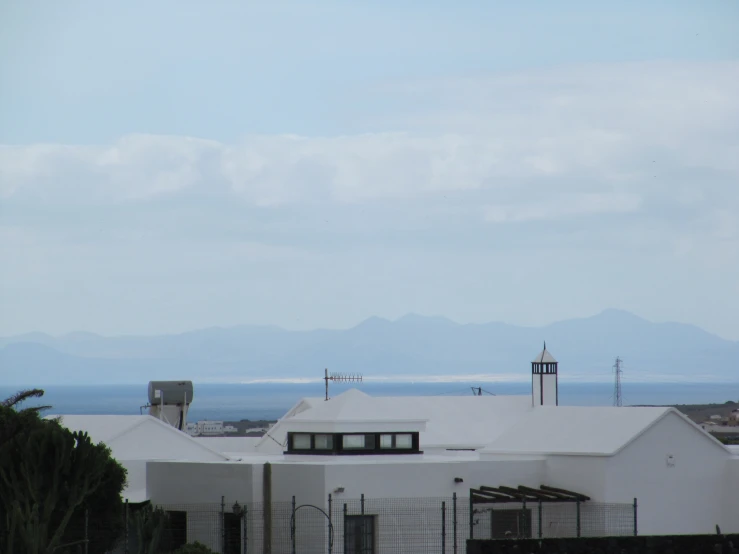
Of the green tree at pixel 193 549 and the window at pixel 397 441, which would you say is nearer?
the green tree at pixel 193 549

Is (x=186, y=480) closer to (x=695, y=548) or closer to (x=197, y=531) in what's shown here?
(x=197, y=531)

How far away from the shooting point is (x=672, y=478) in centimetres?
4066

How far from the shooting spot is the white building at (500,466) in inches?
1470

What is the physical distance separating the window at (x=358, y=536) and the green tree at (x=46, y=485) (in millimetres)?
6997

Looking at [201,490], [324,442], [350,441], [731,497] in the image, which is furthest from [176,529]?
[731,497]

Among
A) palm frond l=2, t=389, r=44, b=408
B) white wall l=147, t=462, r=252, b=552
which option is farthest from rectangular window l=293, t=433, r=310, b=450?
palm frond l=2, t=389, r=44, b=408

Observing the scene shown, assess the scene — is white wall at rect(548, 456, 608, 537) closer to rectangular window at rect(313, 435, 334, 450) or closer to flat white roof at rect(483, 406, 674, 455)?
flat white roof at rect(483, 406, 674, 455)

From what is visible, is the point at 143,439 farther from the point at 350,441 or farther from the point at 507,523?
the point at 507,523

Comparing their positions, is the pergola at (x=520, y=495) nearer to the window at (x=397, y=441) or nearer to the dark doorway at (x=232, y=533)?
the window at (x=397, y=441)

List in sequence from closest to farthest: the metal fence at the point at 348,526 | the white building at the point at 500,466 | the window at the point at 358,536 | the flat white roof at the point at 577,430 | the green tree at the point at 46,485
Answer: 1. the green tree at the point at 46,485
2. the metal fence at the point at 348,526
3. the window at the point at 358,536
4. the white building at the point at 500,466
5. the flat white roof at the point at 577,430

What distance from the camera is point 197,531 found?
37156mm

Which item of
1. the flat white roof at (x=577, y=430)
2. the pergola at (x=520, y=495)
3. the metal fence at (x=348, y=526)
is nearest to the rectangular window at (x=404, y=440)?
the pergola at (x=520, y=495)

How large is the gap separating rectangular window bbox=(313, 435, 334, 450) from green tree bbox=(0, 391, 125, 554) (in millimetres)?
8380

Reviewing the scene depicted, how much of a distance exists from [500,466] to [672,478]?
18.3 ft
